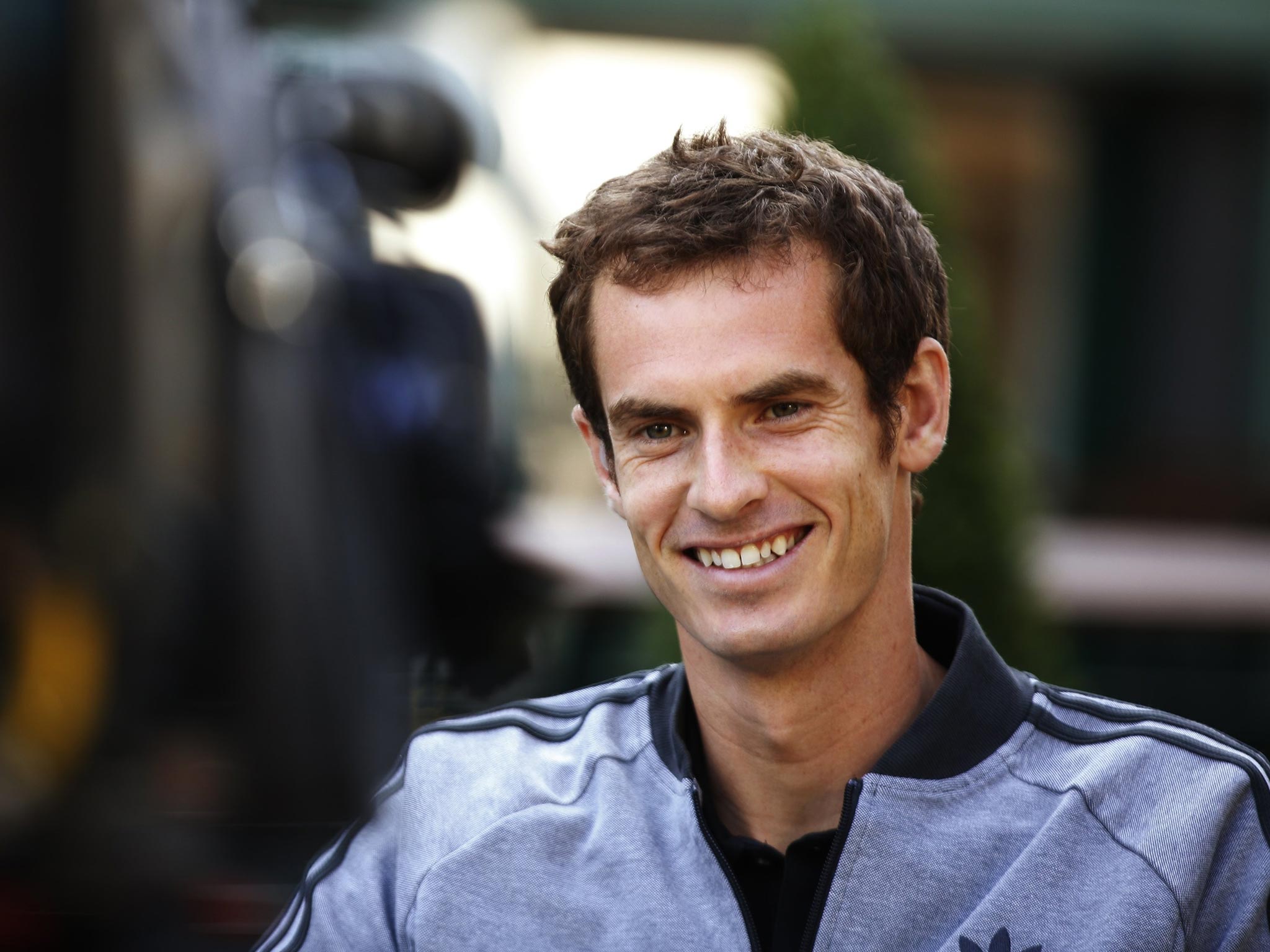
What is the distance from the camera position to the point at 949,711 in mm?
1884

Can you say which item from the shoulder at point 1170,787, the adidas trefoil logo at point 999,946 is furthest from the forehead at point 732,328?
the adidas trefoil logo at point 999,946

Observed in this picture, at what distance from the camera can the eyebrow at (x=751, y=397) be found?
1.77 meters

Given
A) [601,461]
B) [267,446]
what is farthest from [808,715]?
[267,446]

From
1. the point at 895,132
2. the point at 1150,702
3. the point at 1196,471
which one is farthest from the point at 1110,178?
the point at 895,132

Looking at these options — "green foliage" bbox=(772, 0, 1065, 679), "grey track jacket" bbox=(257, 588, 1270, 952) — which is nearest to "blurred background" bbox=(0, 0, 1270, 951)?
"green foliage" bbox=(772, 0, 1065, 679)

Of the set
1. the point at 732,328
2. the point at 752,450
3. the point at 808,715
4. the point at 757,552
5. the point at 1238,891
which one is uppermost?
the point at 732,328

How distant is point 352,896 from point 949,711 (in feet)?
2.60

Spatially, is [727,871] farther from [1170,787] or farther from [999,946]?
[1170,787]

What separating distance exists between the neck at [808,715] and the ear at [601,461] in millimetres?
194

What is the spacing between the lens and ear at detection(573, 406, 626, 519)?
2004mm

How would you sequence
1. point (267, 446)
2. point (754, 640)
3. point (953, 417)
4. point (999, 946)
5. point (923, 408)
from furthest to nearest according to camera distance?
point (953, 417), point (267, 446), point (923, 408), point (754, 640), point (999, 946)


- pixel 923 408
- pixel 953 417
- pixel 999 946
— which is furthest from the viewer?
pixel 953 417

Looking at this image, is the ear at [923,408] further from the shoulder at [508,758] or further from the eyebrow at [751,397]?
the shoulder at [508,758]

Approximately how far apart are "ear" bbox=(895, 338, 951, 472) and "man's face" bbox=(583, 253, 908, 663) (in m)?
0.08
